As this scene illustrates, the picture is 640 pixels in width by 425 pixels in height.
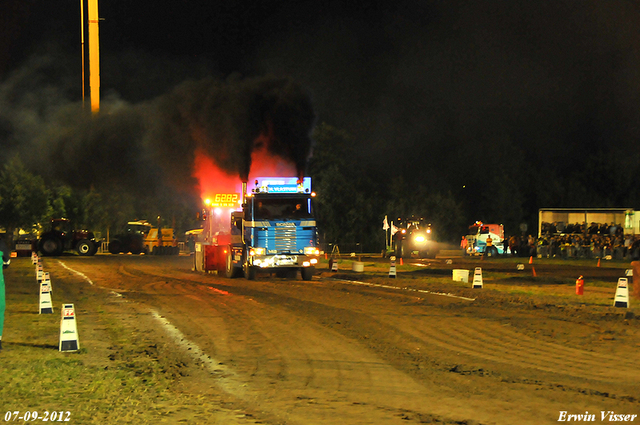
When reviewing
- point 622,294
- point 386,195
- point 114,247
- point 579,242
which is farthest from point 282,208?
point 386,195

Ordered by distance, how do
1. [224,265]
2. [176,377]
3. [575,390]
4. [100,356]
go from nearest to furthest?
[575,390] → [176,377] → [100,356] → [224,265]

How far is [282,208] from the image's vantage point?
25438 millimetres

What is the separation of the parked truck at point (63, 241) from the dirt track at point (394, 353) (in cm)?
2962

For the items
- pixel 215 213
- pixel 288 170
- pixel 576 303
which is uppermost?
pixel 288 170

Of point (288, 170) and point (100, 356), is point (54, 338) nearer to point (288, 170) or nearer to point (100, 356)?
point (100, 356)

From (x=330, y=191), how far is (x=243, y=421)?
6708 cm

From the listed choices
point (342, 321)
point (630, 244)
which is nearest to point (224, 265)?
point (342, 321)

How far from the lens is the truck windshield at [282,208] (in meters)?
25.2

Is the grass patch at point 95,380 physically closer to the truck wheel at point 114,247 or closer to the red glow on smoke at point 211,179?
the red glow on smoke at point 211,179

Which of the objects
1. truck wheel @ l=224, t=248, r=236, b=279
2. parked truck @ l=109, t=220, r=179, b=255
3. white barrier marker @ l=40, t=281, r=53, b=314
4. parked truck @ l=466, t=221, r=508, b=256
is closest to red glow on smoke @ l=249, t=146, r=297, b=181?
truck wheel @ l=224, t=248, r=236, b=279

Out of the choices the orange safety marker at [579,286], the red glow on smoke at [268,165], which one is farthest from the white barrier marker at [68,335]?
the red glow on smoke at [268,165]

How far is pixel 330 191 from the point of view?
73875 millimetres

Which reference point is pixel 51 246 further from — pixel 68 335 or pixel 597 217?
pixel 68 335

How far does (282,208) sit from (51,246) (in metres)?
29.2
